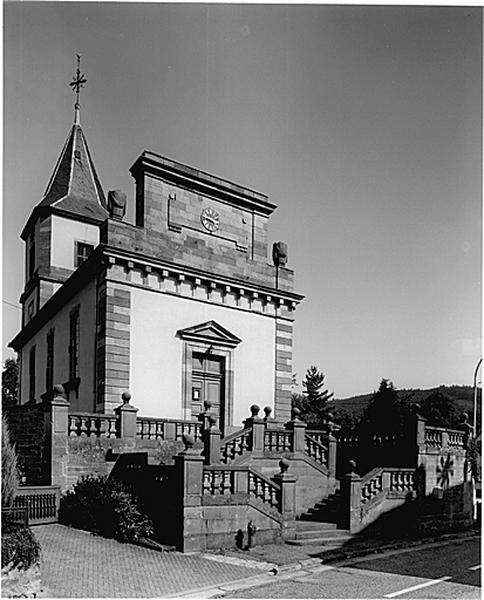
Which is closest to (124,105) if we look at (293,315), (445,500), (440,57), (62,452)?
(440,57)

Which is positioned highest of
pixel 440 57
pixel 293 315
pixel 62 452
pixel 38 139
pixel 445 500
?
pixel 440 57

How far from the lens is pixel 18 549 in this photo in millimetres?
10117

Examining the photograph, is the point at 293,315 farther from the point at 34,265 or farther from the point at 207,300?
the point at 34,265

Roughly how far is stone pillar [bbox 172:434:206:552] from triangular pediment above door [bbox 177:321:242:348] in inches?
293

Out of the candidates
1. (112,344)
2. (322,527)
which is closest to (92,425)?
(112,344)

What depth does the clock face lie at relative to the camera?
24.7 metres

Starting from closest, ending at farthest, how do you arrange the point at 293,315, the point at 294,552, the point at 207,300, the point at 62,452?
the point at 294,552
the point at 62,452
the point at 207,300
the point at 293,315

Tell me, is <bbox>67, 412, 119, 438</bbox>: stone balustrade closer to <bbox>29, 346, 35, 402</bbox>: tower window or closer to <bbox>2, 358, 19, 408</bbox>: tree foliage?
<bbox>29, 346, 35, 402</bbox>: tower window

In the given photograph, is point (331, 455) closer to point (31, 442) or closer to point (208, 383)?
point (208, 383)

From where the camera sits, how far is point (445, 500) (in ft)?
70.7

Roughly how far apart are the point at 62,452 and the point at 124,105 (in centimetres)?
906

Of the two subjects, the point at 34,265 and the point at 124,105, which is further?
the point at 34,265

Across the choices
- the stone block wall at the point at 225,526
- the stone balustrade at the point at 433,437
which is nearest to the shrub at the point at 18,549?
the stone block wall at the point at 225,526

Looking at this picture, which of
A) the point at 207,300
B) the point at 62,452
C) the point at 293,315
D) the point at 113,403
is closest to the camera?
the point at 62,452
